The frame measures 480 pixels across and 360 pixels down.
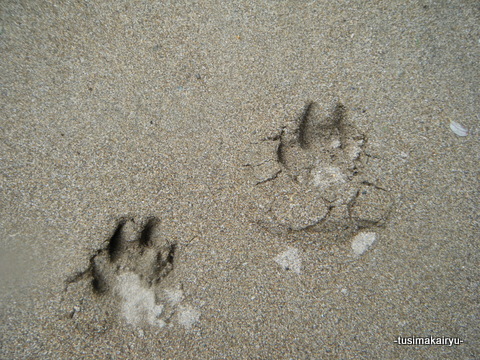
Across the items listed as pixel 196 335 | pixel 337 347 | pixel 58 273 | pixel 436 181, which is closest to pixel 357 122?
pixel 436 181

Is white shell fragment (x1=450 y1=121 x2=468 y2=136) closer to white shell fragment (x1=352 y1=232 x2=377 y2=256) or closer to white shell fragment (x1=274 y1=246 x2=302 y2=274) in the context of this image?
white shell fragment (x1=352 y1=232 x2=377 y2=256)

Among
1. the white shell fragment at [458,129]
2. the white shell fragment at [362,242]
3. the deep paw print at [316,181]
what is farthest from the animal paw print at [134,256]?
the white shell fragment at [458,129]

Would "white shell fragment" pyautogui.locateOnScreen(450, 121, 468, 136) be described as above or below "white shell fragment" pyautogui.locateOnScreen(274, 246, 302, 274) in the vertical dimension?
above

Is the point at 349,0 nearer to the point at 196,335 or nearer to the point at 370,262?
the point at 370,262

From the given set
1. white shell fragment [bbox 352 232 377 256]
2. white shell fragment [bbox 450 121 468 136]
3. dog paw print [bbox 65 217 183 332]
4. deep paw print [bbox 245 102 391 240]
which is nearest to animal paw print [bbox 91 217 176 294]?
dog paw print [bbox 65 217 183 332]

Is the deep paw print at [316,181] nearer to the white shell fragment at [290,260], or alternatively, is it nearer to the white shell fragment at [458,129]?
the white shell fragment at [290,260]

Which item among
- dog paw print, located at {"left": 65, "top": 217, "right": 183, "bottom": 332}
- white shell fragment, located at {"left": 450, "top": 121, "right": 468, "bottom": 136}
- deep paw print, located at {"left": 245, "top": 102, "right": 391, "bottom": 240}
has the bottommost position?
dog paw print, located at {"left": 65, "top": 217, "right": 183, "bottom": 332}

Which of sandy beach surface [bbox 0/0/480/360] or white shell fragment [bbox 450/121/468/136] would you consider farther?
white shell fragment [bbox 450/121/468/136]
